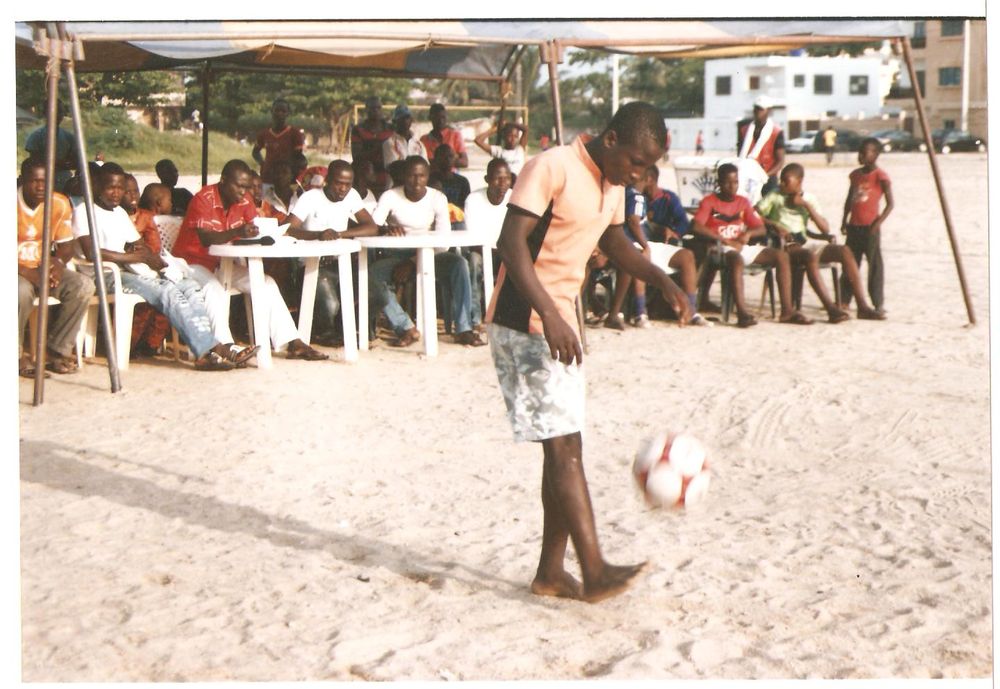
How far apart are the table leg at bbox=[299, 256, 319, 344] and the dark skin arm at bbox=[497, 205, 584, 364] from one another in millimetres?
4828

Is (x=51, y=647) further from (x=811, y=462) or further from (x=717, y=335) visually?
(x=717, y=335)

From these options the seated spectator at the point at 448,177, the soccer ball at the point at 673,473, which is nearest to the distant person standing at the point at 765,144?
the seated spectator at the point at 448,177

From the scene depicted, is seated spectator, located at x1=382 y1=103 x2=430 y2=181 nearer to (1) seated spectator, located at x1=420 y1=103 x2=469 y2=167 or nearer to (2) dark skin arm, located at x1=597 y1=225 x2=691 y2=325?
(1) seated spectator, located at x1=420 y1=103 x2=469 y2=167

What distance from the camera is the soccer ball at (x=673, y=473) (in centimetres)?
407

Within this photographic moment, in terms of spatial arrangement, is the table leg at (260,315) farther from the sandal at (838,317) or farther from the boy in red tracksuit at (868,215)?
the boy in red tracksuit at (868,215)

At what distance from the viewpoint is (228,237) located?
8.09 metres

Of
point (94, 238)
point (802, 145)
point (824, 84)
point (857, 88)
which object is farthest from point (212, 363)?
point (857, 88)

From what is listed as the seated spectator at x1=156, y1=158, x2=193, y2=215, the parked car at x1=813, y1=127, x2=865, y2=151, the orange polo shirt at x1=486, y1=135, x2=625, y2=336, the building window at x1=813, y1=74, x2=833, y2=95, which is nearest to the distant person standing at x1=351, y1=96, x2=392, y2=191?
the seated spectator at x1=156, y1=158, x2=193, y2=215

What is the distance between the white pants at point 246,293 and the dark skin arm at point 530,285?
4533mm

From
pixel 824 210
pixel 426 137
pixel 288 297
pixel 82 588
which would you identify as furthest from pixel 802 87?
pixel 82 588

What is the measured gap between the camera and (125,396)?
7395 mm

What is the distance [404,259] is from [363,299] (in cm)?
56

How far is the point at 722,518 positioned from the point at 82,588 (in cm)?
247

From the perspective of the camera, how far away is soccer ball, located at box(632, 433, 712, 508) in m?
4.07
